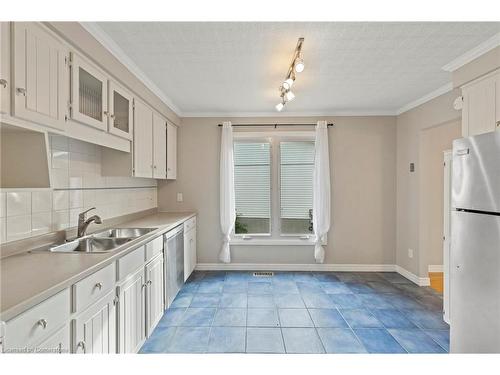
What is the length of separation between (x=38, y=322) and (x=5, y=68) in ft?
3.64

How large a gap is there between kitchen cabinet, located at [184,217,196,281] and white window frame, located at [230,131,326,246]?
2.02ft

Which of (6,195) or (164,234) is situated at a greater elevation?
(6,195)

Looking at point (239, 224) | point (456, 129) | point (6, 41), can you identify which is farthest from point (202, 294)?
point (456, 129)

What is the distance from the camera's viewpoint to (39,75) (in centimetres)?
140

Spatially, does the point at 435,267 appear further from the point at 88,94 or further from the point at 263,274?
the point at 88,94

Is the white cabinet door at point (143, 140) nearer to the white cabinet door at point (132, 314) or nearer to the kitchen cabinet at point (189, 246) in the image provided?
the kitchen cabinet at point (189, 246)

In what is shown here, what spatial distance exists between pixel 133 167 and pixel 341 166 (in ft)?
9.92

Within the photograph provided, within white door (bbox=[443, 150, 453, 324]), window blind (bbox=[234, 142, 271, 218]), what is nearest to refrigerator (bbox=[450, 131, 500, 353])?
white door (bbox=[443, 150, 453, 324])

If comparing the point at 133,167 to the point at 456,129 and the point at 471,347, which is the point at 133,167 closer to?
the point at 471,347

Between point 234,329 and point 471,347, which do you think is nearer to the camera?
point 471,347

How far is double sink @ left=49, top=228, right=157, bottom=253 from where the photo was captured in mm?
1976

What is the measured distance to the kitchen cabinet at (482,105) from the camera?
6.70 feet

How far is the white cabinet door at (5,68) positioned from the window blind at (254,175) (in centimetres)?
318
